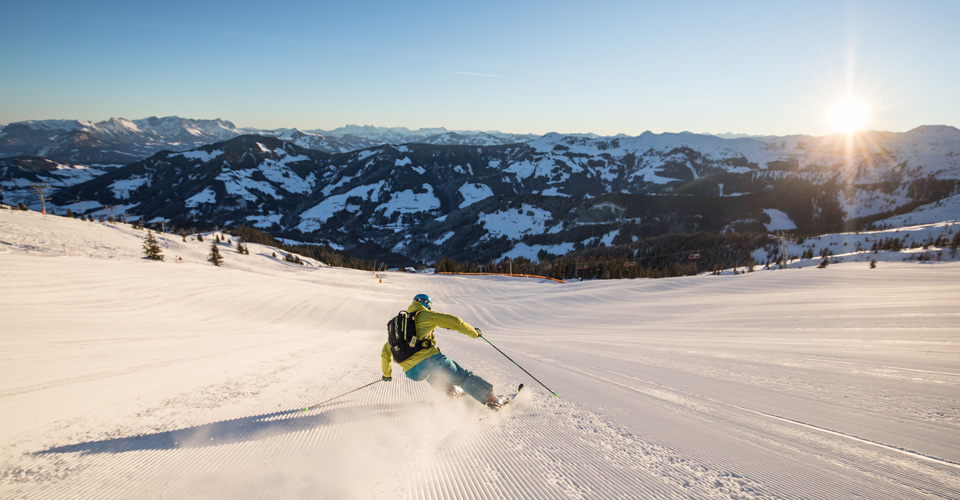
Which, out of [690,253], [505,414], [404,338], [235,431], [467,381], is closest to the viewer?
[235,431]

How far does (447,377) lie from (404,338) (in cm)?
86

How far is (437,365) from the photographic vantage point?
5410 mm

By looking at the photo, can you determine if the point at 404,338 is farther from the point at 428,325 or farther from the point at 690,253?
the point at 690,253

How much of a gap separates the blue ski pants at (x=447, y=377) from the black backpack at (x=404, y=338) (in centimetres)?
23

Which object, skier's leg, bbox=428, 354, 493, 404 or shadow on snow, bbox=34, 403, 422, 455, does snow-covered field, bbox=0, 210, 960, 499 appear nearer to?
shadow on snow, bbox=34, 403, 422, 455

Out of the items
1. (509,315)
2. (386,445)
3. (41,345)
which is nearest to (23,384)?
(41,345)

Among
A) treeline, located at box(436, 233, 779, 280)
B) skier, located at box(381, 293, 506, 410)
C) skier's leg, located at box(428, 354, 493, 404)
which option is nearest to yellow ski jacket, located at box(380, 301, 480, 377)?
skier, located at box(381, 293, 506, 410)

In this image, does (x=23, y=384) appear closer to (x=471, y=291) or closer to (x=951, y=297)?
(x=951, y=297)

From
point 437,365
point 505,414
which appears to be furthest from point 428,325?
point 505,414

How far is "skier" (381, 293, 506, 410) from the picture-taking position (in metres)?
5.22

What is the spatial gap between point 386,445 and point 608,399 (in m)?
3.35

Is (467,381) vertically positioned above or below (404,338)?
below

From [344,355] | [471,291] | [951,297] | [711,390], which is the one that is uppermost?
[951,297]

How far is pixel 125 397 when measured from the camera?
17.6ft
